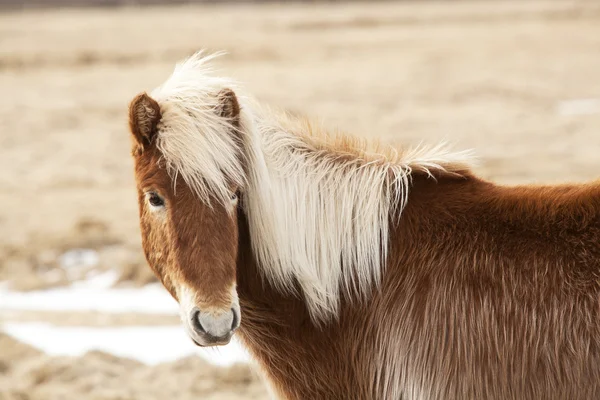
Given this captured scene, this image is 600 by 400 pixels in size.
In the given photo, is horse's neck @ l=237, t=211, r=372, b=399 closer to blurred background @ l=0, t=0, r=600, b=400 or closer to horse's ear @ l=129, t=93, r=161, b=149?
horse's ear @ l=129, t=93, r=161, b=149

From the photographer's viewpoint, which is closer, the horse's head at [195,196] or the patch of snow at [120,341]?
the horse's head at [195,196]

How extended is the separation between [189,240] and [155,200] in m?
0.22

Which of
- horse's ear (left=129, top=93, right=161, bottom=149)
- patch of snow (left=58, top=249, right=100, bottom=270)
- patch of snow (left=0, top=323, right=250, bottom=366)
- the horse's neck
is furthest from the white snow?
horse's ear (left=129, top=93, right=161, bottom=149)

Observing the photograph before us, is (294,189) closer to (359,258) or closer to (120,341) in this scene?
(359,258)

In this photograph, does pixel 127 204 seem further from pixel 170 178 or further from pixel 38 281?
pixel 170 178

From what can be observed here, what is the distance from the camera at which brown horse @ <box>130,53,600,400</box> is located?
2.72 meters

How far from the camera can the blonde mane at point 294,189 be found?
9.25 ft

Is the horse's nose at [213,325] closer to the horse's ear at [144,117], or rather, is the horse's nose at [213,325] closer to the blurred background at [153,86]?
the horse's ear at [144,117]

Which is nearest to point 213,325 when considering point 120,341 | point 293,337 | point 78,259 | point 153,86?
point 293,337

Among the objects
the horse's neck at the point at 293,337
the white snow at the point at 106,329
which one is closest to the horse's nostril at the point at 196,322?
the horse's neck at the point at 293,337

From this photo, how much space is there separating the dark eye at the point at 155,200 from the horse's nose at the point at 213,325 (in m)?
0.42

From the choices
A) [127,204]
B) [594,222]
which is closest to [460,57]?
[127,204]

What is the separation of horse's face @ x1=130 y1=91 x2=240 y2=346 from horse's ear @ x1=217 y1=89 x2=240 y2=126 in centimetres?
24

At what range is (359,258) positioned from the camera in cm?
291
